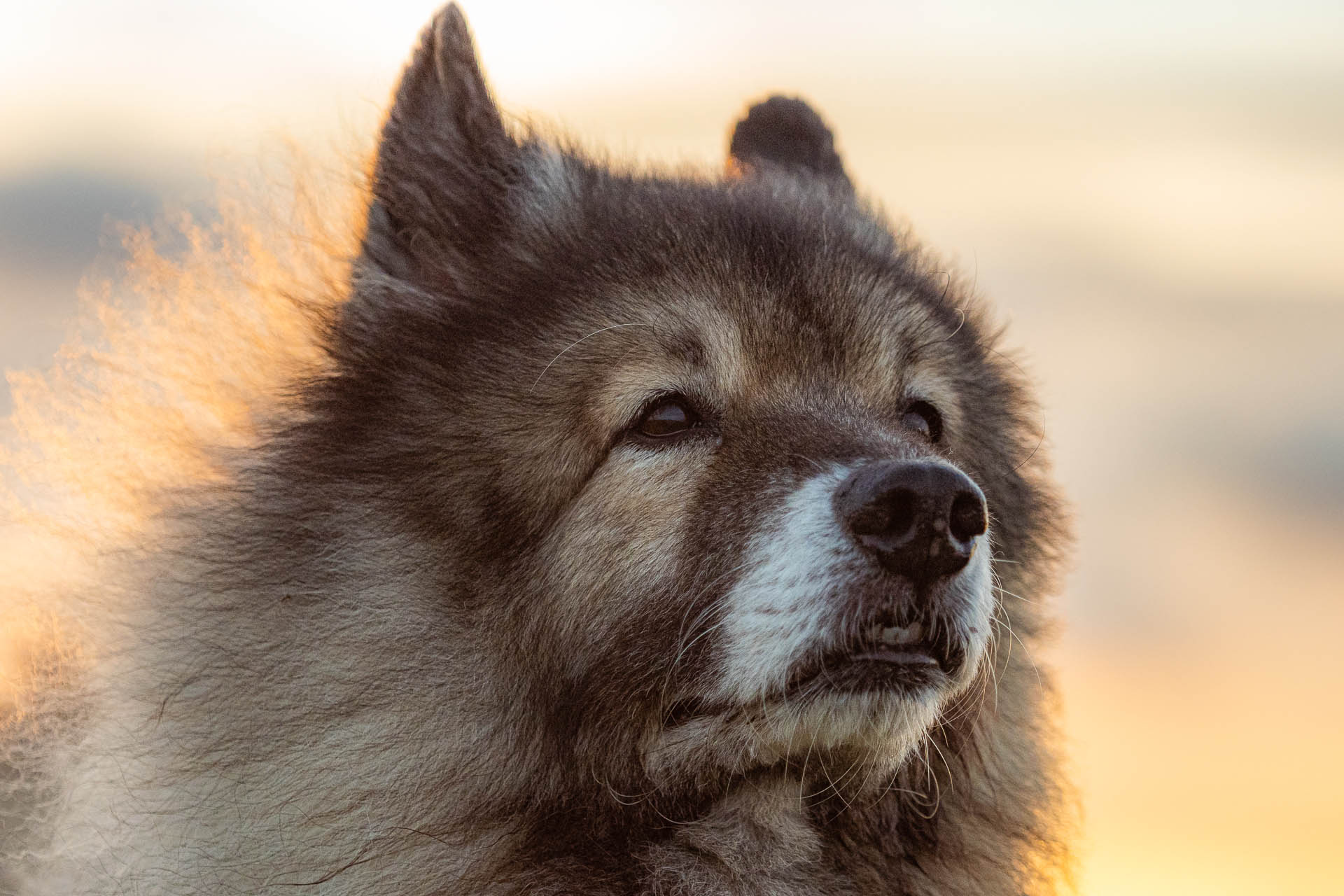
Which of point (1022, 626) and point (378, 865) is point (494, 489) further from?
point (1022, 626)

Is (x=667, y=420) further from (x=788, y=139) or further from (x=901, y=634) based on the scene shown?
(x=788, y=139)

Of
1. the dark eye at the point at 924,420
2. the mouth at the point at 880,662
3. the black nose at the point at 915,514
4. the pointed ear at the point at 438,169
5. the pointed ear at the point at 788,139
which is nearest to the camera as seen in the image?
the black nose at the point at 915,514

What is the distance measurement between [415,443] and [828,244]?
1342 millimetres

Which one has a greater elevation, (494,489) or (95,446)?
(494,489)

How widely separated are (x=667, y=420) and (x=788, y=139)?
6.80ft

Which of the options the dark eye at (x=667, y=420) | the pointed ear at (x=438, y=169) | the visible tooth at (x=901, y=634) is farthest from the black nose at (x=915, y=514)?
the pointed ear at (x=438, y=169)

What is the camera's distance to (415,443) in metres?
3.76

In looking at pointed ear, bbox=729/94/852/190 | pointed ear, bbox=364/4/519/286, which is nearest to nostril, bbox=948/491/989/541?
pointed ear, bbox=364/4/519/286

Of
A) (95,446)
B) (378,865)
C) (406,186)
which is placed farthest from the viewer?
(95,446)

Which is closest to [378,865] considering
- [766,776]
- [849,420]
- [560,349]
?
[766,776]

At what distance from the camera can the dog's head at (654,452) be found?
3361mm

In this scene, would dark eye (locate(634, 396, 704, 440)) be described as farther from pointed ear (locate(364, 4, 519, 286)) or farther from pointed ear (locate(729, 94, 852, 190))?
pointed ear (locate(729, 94, 852, 190))

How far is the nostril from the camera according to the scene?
3.27 metres

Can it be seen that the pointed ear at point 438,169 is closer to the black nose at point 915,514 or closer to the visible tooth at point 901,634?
the black nose at point 915,514
